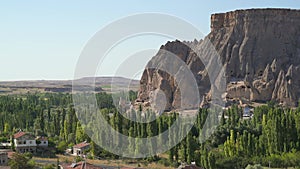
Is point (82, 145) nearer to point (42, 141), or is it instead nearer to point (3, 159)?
point (42, 141)

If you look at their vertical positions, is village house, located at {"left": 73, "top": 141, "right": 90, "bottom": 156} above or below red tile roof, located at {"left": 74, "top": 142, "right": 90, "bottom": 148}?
below

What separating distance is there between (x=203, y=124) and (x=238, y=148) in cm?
1178

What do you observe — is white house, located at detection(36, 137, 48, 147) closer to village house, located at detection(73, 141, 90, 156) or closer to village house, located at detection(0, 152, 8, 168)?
village house, located at detection(73, 141, 90, 156)

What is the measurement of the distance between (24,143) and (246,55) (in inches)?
1756

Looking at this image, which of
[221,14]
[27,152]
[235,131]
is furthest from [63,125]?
[221,14]

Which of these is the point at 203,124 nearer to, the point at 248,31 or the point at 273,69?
the point at 273,69

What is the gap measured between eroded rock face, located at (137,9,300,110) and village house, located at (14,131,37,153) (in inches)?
1286

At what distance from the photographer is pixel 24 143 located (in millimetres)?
42125

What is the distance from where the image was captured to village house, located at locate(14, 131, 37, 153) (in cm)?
4175

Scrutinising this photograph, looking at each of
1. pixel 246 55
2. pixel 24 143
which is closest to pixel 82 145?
pixel 24 143

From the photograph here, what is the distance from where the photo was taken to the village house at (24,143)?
41.8 meters

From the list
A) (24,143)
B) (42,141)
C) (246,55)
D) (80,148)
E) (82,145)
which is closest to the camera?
(80,148)

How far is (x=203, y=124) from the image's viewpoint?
4681cm

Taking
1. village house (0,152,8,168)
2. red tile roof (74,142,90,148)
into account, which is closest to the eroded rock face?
red tile roof (74,142,90,148)
